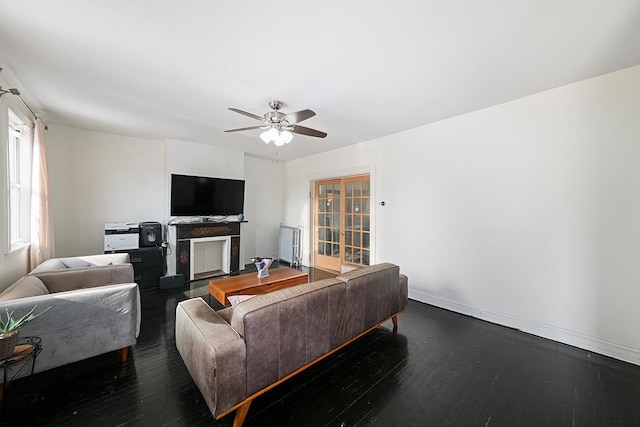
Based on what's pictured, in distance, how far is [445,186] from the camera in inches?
131

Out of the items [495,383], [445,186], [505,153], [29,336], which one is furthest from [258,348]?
[505,153]

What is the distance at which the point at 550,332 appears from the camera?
253 cm

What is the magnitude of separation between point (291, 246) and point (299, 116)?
12.3 ft

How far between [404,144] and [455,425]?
3371 millimetres

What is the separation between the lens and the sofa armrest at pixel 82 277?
2318mm

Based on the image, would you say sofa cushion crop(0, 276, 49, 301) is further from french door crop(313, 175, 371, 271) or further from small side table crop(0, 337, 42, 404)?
french door crop(313, 175, 371, 271)

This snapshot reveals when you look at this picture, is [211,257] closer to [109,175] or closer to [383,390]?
[109,175]

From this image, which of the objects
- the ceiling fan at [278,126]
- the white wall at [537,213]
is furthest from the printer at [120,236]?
the white wall at [537,213]

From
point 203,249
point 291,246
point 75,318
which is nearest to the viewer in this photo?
point 75,318

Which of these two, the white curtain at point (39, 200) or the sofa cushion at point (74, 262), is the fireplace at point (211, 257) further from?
the white curtain at point (39, 200)

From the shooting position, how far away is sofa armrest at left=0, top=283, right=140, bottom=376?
5.48ft

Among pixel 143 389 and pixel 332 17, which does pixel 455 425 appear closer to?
pixel 143 389

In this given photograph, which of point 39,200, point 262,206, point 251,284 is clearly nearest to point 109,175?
point 39,200

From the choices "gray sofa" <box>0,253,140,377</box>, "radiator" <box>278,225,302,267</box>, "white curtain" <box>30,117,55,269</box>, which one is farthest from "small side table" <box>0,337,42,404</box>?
"radiator" <box>278,225,302,267</box>
